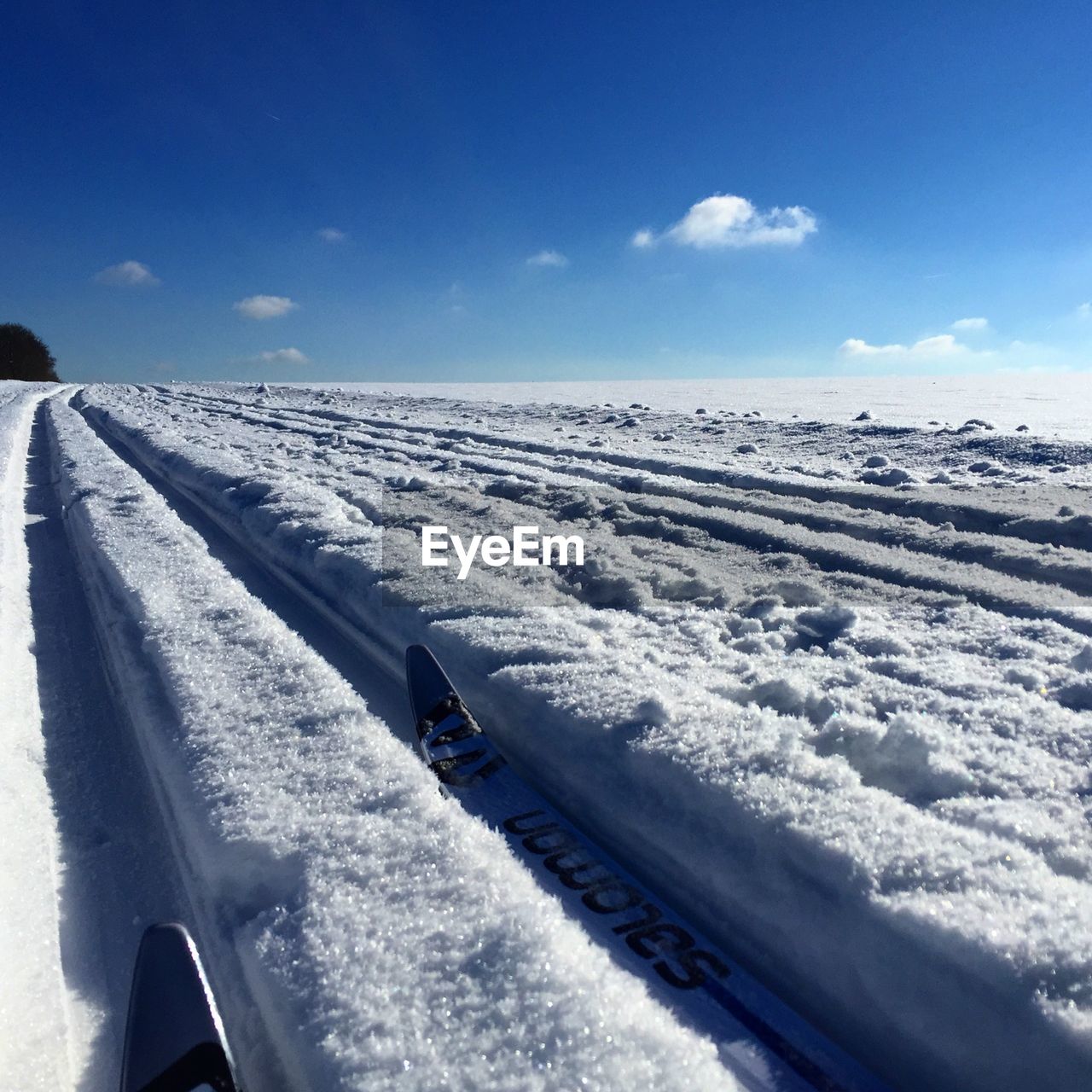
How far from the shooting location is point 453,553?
383 cm

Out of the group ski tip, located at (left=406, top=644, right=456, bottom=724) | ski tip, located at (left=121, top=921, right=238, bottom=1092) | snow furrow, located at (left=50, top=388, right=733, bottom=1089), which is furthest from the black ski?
ski tip, located at (left=121, top=921, right=238, bottom=1092)

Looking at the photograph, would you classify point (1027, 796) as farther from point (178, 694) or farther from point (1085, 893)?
point (178, 694)

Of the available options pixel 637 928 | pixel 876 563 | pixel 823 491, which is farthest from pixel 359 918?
pixel 823 491

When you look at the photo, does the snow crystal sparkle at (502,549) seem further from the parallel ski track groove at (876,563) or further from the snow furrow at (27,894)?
the snow furrow at (27,894)

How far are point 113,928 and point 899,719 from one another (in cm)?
200

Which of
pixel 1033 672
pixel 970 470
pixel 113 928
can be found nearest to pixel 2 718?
pixel 113 928

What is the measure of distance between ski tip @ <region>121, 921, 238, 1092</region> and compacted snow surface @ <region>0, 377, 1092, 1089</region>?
95mm

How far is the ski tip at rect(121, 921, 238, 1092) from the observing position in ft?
3.86

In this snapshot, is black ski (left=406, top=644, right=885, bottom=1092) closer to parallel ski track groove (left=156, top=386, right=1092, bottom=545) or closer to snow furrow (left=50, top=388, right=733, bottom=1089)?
snow furrow (left=50, top=388, right=733, bottom=1089)

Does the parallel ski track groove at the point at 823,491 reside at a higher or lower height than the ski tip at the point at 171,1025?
higher

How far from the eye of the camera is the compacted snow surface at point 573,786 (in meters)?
1.26

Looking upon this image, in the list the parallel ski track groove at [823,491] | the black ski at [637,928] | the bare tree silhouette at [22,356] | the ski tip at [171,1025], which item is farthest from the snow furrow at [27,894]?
the bare tree silhouette at [22,356]

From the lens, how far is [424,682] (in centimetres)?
243

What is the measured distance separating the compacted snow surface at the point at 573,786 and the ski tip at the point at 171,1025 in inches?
3.8
